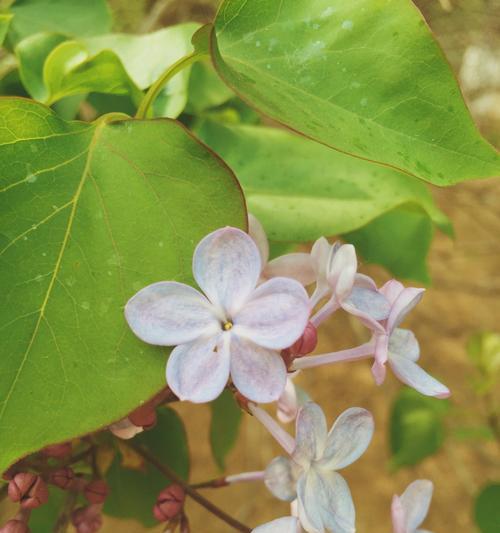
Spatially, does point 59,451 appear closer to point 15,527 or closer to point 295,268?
point 15,527

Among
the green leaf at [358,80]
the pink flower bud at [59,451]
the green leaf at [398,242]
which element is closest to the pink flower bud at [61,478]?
the pink flower bud at [59,451]

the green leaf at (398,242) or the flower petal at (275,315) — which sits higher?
the flower petal at (275,315)

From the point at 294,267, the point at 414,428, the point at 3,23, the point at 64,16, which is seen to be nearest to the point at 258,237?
the point at 294,267

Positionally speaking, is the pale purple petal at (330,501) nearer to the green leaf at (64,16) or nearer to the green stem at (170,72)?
the green stem at (170,72)

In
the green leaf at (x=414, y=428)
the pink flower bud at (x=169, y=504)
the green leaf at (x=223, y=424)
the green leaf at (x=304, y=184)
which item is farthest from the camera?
the green leaf at (x=414, y=428)

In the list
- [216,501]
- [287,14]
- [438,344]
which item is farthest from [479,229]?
[287,14]

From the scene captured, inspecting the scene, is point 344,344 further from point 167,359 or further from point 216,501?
point 167,359

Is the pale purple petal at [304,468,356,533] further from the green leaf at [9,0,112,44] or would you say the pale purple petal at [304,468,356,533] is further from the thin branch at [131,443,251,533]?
the green leaf at [9,0,112,44]

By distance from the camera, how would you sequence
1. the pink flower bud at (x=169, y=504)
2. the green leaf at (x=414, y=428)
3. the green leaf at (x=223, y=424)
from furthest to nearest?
the green leaf at (x=414, y=428)
the green leaf at (x=223, y=424)
the pink flower bud at (x=169, y=504)
